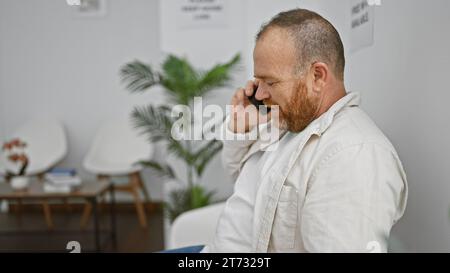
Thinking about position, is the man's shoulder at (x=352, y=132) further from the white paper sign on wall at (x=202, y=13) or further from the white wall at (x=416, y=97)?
the white paper sign on wall at (x=202, y=13)

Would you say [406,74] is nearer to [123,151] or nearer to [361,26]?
[361,26]

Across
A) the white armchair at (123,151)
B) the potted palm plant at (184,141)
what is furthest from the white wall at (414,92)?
the white armchair at (123,151)

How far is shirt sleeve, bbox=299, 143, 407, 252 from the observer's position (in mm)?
576

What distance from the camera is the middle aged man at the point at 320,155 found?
22.9 inches

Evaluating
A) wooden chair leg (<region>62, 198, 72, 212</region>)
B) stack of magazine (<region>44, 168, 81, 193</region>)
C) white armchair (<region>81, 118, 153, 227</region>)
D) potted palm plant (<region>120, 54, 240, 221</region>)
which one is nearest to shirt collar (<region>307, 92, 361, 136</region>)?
potted palm plant (<region>120, 54, 240, 221</region>)

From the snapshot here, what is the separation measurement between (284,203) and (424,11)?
1.05 feet

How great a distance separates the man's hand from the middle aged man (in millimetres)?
47

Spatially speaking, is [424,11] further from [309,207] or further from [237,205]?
[237,205]

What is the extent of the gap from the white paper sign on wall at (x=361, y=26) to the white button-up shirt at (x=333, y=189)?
7cm

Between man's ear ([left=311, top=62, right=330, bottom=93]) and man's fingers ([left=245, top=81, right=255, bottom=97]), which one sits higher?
man's ear ([left=311, top=62, right=330, bottom=93])

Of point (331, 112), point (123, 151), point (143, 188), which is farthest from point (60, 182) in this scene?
point (331, 112)

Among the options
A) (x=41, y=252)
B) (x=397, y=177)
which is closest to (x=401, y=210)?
(x=397, y=177)

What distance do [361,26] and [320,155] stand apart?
18 centimetres

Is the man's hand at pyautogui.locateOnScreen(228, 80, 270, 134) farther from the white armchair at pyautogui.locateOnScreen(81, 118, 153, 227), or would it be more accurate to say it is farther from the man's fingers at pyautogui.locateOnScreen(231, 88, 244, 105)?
the white armchair at pyautogui.locateOnScreen(81, 118, 153, 227)
